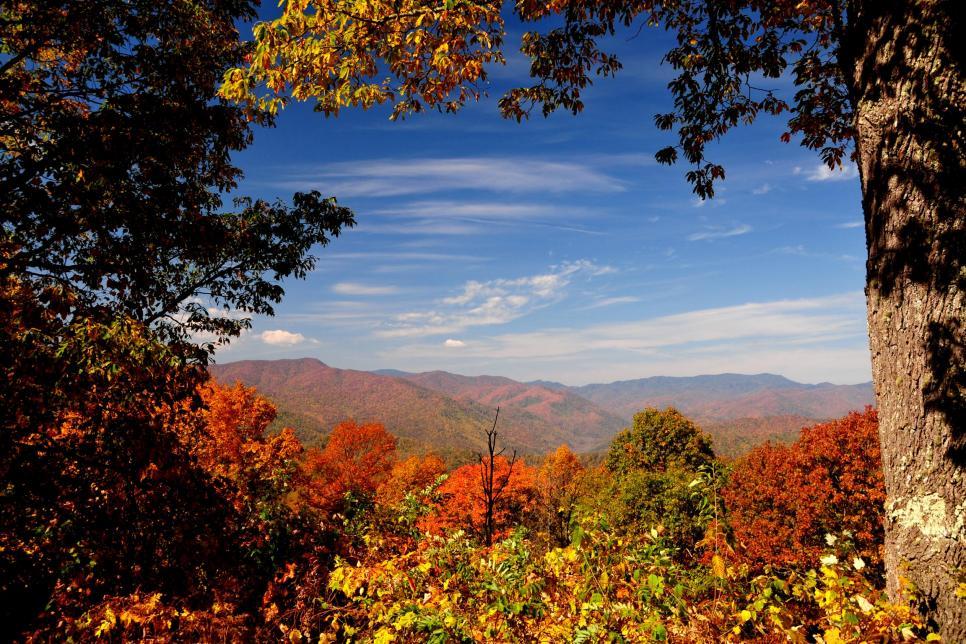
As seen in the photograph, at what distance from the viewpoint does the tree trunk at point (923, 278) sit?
279 cm

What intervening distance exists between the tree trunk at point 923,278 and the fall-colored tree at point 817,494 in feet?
56.4

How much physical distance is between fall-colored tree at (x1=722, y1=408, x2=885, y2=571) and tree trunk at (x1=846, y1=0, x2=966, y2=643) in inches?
677

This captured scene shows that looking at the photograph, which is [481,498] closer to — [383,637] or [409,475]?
[409,475]

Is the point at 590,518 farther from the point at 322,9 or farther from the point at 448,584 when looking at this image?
the point at 322,9

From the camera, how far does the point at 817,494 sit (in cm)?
2072

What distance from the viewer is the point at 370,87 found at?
4.68 meters

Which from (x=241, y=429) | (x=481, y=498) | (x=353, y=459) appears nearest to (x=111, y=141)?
(x=241, y=429)

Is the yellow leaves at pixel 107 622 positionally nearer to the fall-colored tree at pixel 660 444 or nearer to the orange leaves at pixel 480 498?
the orange leaves at pixel 480 498

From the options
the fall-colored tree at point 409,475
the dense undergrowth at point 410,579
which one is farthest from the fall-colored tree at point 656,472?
the fall-colored tree at point 409,475

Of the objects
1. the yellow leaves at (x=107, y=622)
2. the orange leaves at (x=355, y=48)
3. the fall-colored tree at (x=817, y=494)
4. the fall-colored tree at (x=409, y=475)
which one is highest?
the orange leaves at (x=355, y=48)

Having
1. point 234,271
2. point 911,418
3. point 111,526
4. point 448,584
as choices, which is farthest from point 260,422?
point 911,418

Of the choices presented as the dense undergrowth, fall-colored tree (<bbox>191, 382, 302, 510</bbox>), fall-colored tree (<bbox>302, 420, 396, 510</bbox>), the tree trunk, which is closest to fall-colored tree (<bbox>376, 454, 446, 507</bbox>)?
fall-colored tree (<bbox>302, 420, 396, 510</bbox>)

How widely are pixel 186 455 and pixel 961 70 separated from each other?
8787 millimetres

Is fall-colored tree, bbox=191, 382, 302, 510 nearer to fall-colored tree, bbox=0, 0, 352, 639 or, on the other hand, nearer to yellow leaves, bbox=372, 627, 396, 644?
fall-colored tree, bbox=0, 0, 352, 639
